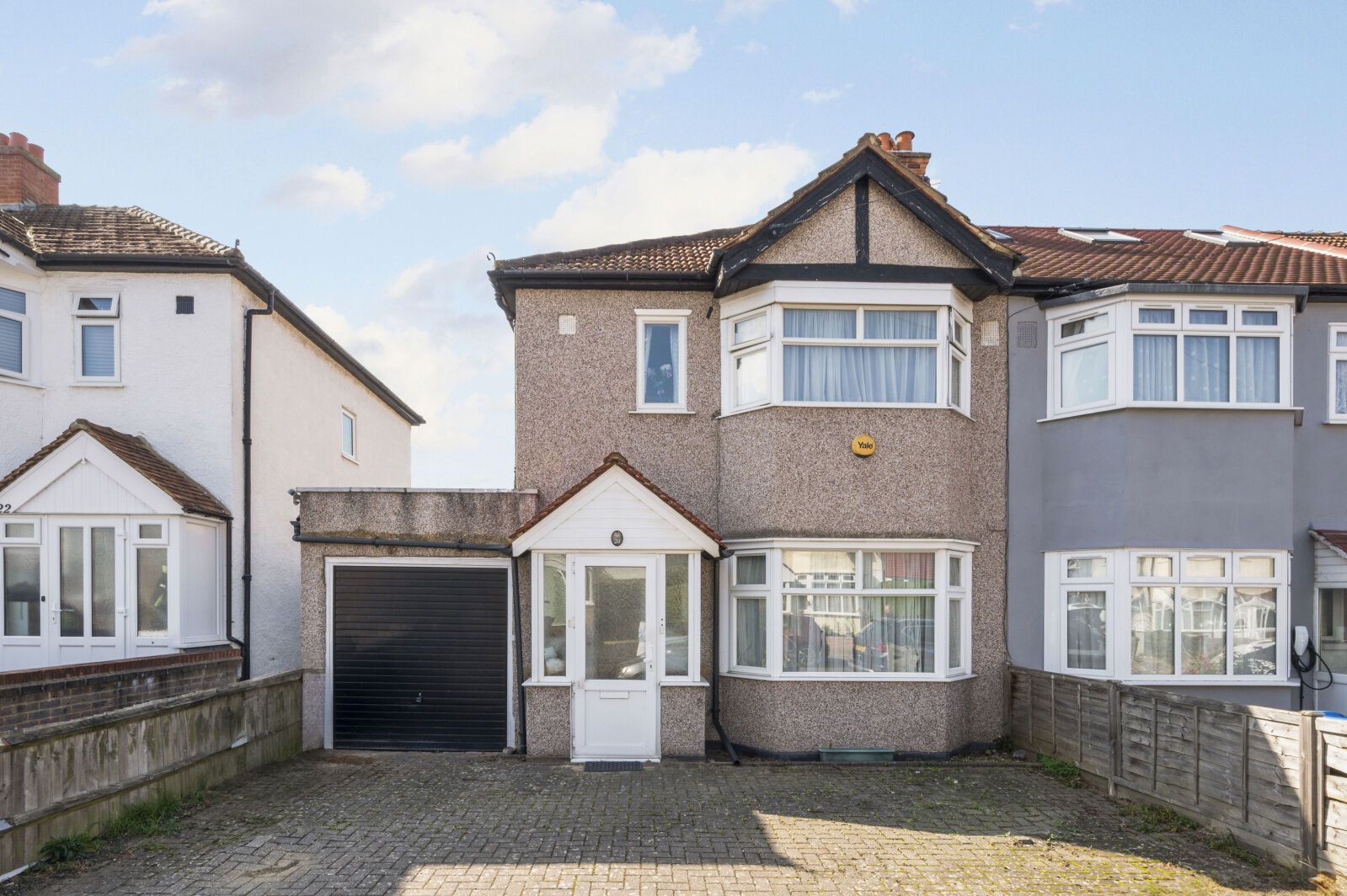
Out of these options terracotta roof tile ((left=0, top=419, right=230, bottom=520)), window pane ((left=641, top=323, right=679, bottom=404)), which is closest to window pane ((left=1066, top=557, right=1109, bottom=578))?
window pane ((left=641, top=323, right=679, bottom=404))

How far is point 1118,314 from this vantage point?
411 inches

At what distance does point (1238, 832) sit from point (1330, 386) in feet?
22.2

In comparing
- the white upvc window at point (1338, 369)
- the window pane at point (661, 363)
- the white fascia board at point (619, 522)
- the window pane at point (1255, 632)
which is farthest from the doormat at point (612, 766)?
the white upvc window at point (1338, 369)

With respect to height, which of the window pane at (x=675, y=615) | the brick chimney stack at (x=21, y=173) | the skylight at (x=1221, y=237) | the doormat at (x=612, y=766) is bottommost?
the doormat at (x=612, y=766)

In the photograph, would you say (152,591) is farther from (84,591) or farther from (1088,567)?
(1088,567)

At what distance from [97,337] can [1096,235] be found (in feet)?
50.0

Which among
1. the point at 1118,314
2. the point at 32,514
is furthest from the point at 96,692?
the point at 1118,314

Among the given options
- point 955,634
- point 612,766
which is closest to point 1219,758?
point 955,634

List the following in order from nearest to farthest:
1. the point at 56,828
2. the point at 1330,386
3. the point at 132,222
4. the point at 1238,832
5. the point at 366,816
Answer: the point at 56,828 < the point at 1238,832 < the point at 366,816 < the point at 1330,386 < the point at 132,222

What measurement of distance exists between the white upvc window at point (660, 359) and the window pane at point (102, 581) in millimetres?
7064

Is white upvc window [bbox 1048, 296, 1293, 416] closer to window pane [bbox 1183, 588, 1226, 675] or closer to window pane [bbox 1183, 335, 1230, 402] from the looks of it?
window pane [bbox 1183, 335, 1230, 402]

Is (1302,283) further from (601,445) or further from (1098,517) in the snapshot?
(601,445)

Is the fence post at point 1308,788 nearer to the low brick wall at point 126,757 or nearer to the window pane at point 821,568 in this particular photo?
the window pane at point 821,568

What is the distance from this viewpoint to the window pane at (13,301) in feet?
39.5
